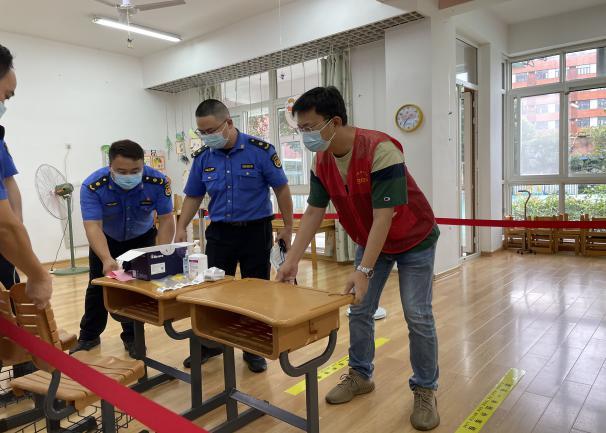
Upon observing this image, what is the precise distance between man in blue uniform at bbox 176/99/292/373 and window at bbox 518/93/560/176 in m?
5.40

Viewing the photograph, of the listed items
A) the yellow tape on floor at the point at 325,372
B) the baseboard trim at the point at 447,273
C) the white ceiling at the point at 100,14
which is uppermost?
the white ceiling at the point at 100,14

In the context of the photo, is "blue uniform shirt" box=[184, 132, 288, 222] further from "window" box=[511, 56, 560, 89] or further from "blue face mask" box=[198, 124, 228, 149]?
"window" box=[511, 56, 560, 89]

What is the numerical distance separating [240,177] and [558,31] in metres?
5.63

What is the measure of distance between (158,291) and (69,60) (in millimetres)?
6072

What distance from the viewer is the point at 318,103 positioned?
174 cm

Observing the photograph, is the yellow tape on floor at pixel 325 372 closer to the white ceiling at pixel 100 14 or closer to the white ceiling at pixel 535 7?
the white ceiling at pixel 100 14

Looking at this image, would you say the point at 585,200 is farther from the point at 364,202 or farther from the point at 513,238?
the point at 364,202

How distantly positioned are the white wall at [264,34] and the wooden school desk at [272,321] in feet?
11.8

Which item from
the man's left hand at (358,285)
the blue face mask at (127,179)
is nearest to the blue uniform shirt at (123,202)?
the blue face mask at (127,179)

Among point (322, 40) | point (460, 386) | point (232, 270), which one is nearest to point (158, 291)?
point (232, 270)

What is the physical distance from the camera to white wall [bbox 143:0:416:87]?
4.71m

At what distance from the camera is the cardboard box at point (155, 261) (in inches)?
80.7

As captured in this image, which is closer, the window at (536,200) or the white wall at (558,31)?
the white wall at (558,31)

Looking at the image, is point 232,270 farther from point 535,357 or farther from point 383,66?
point 383,66
